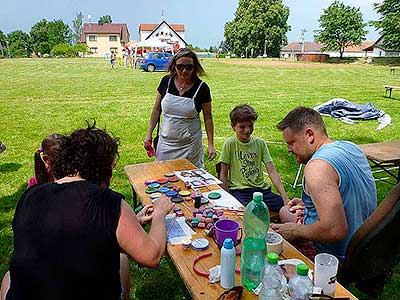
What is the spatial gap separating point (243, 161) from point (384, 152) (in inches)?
75.9

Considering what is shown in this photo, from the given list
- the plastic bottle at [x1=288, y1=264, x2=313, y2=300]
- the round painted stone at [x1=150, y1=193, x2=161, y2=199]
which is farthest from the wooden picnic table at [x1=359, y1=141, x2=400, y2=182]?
the plastic bottle at [x1=288, y1=264, x2=313, y2=300]

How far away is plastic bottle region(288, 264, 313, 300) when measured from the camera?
4.33 feet

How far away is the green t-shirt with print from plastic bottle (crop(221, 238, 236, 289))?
1708 mm

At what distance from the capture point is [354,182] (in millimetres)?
1900

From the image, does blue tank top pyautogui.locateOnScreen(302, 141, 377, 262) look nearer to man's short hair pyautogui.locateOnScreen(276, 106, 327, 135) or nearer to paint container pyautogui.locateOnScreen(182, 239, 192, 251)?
man's short hair pyautogui.locateOnScreen(276, 106, 327, 135)

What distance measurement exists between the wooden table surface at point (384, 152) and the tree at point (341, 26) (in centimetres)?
4522

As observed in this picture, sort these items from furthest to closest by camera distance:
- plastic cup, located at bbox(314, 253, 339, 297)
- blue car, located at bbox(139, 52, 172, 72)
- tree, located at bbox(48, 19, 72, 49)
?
1. tree, located at bbox(48, 19, 72, 49)
2. blue car, located at bbox(139, 52, 172, 72)
3. plastic cup, located at bbox(314, 253, 339, 297)

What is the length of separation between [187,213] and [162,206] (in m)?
0.32

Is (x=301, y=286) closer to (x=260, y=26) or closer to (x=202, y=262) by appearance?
(x=202, y=262)

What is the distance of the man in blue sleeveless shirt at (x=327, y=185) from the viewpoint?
5.94 feet

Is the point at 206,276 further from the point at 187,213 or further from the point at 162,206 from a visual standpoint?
the point at 187,213

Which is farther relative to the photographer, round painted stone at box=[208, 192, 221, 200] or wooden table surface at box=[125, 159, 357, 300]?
round painted stone at box=[208, 192, 221, 200]

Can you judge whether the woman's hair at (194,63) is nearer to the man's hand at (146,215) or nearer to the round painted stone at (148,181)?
the round painted stone at (148,181)

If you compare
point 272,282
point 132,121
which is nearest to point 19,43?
point 132,121
